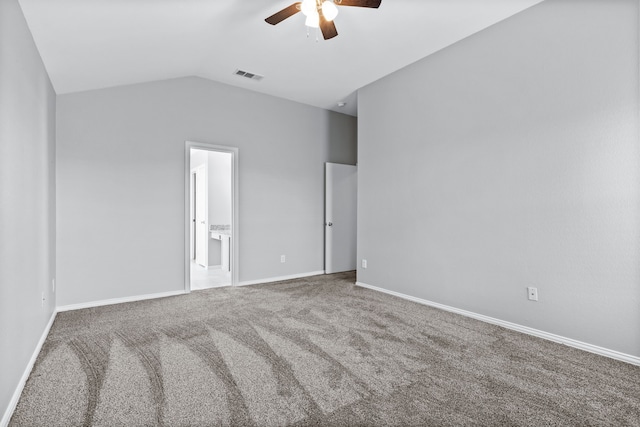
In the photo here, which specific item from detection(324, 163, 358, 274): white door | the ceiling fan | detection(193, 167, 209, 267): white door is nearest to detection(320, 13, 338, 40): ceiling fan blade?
the ceiling fan

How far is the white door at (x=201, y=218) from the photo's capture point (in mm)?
6176

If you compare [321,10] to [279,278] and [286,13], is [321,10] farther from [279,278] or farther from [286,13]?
[279,278]

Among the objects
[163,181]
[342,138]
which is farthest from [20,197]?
[342,138]

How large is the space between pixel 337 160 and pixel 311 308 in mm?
2934

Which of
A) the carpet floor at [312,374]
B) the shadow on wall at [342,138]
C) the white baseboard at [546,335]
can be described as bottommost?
the carpet floor at [312,374]

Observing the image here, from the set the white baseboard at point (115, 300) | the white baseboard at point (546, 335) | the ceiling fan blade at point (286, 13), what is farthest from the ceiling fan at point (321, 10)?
the white baseboard at point (115, 300)

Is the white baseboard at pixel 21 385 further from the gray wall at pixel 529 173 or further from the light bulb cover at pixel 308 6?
the gray wall at pixel 529 173

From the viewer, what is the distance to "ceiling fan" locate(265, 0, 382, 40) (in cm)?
227

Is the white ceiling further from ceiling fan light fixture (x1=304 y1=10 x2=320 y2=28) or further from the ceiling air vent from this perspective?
ceiling fan light fixture (x1=304 y1=10 x2=320 y2=28)

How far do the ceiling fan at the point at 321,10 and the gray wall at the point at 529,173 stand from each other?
1.54 m

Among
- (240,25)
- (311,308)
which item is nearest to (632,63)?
(240,25)

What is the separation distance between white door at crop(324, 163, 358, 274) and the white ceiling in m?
1.76

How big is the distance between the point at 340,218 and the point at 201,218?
2.94 m

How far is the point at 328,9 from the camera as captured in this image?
231 cm
